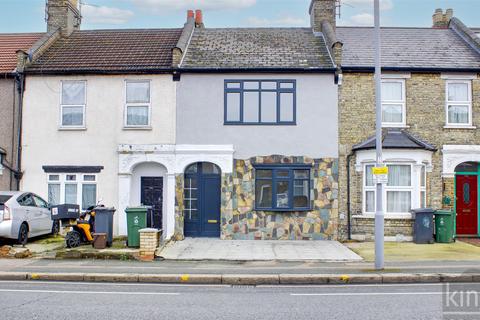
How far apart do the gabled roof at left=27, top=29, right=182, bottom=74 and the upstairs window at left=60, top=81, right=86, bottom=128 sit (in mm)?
628

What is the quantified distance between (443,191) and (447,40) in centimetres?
673

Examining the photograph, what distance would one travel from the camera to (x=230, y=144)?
61.7 feet

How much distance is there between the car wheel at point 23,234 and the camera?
1546cm

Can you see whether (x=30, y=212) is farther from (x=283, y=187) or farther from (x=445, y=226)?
(x=445, y=226)

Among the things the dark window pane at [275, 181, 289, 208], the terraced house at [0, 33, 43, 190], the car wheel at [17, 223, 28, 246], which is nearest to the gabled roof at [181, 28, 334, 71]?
the dark window pane at [275, 181, 289, 208]

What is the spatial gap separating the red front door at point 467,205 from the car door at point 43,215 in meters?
14.7

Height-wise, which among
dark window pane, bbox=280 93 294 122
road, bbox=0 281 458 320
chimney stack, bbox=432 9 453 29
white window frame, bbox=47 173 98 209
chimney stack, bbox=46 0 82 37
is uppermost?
chimney stack, bbox=432 9 453 29

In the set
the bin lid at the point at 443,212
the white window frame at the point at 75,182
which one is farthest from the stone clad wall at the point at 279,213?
the white window frame at the point at 75,182

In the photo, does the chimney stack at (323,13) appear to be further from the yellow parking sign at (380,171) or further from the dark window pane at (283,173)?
the yellow parking sign at (380,171)

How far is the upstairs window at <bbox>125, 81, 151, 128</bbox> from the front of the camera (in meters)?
19.3

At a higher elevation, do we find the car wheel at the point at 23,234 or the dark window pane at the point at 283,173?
the dark window pane at the point at 283,173

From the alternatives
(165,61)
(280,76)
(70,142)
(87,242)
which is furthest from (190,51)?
(87,242)

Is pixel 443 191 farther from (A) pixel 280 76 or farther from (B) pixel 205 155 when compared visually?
(B) pixel 205 155

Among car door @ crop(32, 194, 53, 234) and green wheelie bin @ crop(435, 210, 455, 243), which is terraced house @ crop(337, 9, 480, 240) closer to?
green wheelie bin @ crop(435, 210, 455, 243)
